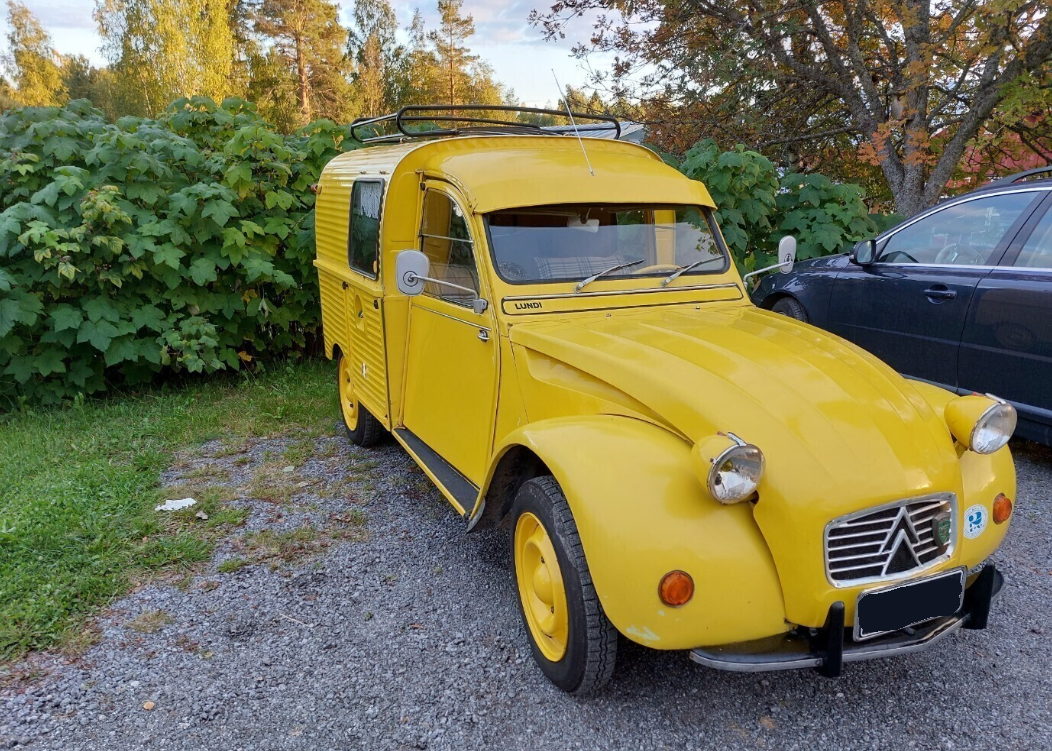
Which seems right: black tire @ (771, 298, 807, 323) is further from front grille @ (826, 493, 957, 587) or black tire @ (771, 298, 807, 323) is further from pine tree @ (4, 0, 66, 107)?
pine tree @ (4, 0, 66, 107)

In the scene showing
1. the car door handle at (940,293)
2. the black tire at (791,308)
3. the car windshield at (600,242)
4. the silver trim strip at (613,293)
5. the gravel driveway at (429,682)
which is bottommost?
the gravel driveway at (429,682)

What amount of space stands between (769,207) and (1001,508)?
5277 millimetres

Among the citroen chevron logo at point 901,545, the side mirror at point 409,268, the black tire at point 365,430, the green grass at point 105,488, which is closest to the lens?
the citroen chevron logo at point 901,545

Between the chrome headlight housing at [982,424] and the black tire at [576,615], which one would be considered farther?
the chrome headlight housing at [982,424]

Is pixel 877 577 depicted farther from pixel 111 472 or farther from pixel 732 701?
pixel 111 472

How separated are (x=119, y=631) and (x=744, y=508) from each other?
2.75m

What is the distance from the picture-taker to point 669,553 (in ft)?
7.22

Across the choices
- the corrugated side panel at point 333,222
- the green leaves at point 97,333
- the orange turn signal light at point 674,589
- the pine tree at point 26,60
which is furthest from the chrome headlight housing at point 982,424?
the pine tree at point 26,60

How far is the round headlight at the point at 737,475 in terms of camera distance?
87.7 inches

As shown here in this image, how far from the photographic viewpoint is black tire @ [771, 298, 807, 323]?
6.19m

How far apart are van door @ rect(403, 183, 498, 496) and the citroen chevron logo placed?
173cm

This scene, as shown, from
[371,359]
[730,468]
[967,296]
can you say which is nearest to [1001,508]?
[730,468]

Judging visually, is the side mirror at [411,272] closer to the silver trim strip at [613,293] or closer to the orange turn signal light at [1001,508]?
the silver trim strip at [613,293]

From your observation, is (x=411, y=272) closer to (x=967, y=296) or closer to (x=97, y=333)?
(x=967, y=296)
